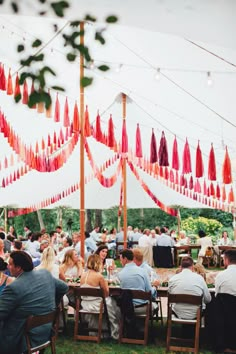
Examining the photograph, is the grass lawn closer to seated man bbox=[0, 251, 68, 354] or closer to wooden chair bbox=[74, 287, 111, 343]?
wooden chair bbox=[74, 287, 111, 343]

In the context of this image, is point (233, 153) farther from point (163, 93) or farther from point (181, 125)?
point (163, 93)

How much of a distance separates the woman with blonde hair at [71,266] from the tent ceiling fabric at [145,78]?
311 centimetres

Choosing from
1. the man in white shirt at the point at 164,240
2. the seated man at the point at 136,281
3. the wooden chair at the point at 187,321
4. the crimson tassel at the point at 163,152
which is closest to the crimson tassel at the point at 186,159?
the crimson tassel at the point at 163,152

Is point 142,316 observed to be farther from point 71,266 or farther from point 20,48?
point 20,48

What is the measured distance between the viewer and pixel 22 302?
4.79m

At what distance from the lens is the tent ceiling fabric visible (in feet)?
19.1

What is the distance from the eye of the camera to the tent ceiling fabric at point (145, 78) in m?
5.81

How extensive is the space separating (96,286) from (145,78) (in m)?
4.37

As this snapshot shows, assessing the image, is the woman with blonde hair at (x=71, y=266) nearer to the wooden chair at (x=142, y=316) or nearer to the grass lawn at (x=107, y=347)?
the grass lawn at (x=107, y=347)

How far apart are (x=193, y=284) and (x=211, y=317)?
0.46 metres

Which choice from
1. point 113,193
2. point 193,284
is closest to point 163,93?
point 193,284

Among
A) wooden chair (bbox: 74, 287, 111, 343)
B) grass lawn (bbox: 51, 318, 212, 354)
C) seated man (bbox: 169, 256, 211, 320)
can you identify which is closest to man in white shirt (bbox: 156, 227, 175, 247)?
grass lawn (bbox: 51, 318, 212, 354)

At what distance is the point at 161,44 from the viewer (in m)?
8.14

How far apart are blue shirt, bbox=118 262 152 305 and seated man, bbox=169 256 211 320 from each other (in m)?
0.49
